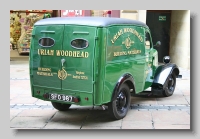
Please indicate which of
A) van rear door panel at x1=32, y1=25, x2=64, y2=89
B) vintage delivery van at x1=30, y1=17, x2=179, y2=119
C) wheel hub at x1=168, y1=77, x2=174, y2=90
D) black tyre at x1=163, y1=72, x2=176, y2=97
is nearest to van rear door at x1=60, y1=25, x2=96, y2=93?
vintage delivery van at x1=30, y1=17, x2=179, y2=119

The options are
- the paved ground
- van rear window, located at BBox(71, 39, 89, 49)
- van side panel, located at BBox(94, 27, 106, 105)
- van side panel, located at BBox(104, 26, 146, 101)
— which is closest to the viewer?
van side panel, located at BBox(94, 27, 106, 105)

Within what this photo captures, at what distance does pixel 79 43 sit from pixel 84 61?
356 mm

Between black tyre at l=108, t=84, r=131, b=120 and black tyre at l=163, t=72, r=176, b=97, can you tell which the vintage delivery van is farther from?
black tyre at l=163, t=72, r=176, b=97

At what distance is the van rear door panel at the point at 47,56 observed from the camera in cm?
584

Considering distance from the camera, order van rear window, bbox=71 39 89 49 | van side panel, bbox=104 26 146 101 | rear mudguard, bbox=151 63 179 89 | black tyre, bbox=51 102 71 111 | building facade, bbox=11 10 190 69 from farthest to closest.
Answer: building facade, bbox=11 10 190 69, rear mudguard, bbox=151 63 179 89, black tyre, bbox=51 102 71 111, van side panel, bbox=104 26 146 101, van rear window, bbox=71 39 89 49

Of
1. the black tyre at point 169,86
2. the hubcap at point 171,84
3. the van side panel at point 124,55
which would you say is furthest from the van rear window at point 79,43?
the hubcap at point 171,84

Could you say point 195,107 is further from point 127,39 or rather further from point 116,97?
point 127,39

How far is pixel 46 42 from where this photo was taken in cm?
598

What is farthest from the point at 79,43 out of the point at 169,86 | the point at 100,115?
the point at 169,86

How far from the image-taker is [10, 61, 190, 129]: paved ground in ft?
19.9

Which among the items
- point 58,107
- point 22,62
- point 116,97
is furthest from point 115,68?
point 22,62

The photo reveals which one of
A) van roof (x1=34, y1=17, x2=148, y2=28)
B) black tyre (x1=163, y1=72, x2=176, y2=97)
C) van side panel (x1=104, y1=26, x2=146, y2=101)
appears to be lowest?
black tyre (x1=163, y1=72, x2=176, y2=97)

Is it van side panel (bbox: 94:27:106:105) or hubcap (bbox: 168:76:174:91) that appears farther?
hubcap (bbox: 168:76:174:91)

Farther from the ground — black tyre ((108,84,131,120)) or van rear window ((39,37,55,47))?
van rear window ((39,37,55,47))
